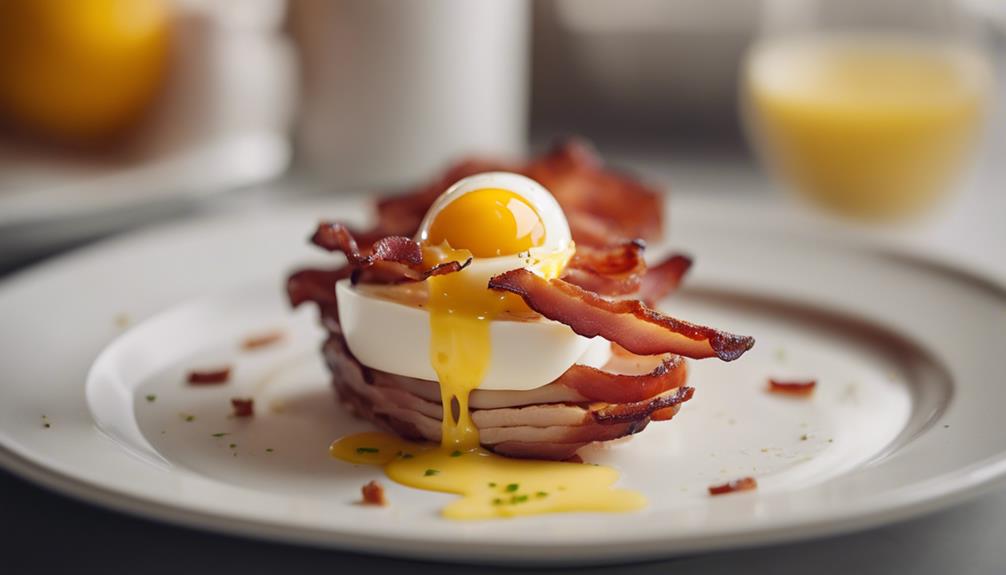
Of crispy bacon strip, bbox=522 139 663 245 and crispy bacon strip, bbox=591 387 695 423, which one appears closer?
crispy bacon strip, bbox=591 387 695 423

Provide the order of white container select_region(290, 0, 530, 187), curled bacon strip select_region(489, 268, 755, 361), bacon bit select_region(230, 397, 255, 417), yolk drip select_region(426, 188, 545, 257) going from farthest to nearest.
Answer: white container select_region(290, 0, 530, 187), bacon bit select_region(230, 397, 255, 417), yolk drip select_region(426, 188, 545, 257), curled bacon strip select_region(489, 268, 755, 361)

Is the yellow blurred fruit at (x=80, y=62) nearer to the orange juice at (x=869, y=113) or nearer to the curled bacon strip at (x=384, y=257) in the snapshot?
the curled bacon strip at (x=384, y=257)

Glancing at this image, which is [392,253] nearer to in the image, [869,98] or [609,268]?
[609,268]

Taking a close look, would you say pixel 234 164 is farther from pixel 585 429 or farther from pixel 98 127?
pixel 585 429

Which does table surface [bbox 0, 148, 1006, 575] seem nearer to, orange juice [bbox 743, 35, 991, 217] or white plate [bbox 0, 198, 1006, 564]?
white plate [bbox 0, 198, 1006, 564]

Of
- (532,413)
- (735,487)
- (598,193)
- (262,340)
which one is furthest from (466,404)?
(598,193)

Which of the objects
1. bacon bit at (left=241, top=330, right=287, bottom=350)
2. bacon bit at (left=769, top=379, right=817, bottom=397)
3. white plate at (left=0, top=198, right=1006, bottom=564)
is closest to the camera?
white plate at (left=0, top=198, right=1006, bottom=564)

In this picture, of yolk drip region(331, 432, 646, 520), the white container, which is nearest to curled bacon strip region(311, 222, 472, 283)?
Answer: yolk drip region(331, 432, 646, 520)
